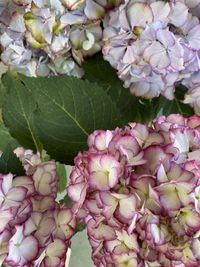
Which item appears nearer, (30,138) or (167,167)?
(167,167)

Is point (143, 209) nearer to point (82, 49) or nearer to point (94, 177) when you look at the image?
point (94, 177)

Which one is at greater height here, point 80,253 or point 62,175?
point 62,175

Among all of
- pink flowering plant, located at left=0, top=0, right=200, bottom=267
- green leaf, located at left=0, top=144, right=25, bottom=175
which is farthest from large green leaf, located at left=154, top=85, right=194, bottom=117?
green leaf, located at left=0, top=144, right=25, bottom=175

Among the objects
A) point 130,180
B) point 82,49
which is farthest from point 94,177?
point 82,49

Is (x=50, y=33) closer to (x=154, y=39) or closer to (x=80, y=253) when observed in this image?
(x=154, y=39)

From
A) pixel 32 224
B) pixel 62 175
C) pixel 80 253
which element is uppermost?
pixel 32 224

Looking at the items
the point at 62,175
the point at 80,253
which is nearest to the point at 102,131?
the point at 62,175

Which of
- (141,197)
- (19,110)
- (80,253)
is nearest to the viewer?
(141,197)

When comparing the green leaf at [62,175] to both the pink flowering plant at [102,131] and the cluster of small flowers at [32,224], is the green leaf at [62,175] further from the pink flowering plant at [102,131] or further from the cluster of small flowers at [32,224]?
→ the cluster of small flowers at [32,224]
